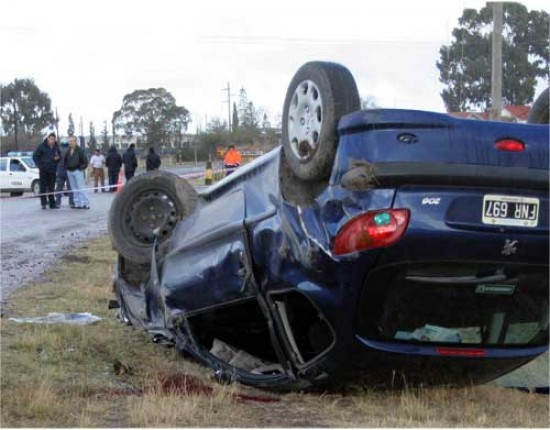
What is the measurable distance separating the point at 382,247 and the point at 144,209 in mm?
2601

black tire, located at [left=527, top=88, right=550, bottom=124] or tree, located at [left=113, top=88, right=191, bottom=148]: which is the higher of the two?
tree, located at [left=113, top=88, right=191, bottom=148]

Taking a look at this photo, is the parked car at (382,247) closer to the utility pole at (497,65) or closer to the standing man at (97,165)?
the utility pole at (497,65)

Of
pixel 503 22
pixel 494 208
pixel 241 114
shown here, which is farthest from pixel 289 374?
pixel 241 114

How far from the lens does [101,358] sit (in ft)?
15.2

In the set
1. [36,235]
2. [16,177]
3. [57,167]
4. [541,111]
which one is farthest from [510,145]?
[16,177]

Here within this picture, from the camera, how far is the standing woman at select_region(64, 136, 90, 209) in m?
17.7

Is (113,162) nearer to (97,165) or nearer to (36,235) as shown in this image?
(97,165)

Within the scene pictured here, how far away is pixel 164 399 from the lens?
3555 millimetres

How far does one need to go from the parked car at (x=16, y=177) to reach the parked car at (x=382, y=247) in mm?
24558

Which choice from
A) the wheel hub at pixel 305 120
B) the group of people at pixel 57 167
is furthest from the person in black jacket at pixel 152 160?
the wheel hub at pixel 305 120

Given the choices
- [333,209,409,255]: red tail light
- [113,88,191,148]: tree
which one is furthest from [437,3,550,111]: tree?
[113,88,191,148]: tree

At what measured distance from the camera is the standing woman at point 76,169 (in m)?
17.7

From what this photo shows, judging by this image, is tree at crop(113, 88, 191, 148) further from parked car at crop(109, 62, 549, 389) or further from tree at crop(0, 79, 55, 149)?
parked car at crop(109, 62, 549, 389)

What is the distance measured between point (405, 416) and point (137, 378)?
4.94ft
